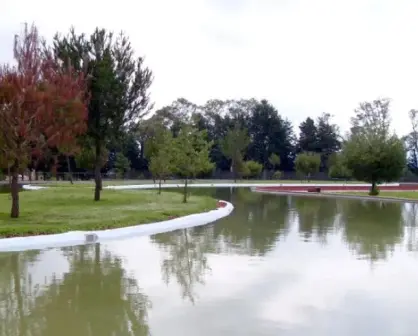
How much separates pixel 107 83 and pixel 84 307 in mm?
17473

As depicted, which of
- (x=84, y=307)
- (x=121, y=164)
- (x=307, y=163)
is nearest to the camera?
(x=84, y=307)

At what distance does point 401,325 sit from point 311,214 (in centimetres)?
1531

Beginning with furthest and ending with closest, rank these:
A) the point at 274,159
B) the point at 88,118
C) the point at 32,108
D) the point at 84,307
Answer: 1. the point at 274,159
2. the point at 88,118
3. the point at 32,108
4. the point at 84,307

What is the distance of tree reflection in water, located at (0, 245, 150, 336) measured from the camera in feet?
21.2

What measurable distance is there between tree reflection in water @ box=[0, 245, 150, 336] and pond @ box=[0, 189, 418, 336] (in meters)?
0.01

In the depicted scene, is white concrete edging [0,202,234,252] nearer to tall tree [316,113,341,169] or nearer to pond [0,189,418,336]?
pond [0,189,418,336]

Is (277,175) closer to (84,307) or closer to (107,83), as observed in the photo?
(107,83)

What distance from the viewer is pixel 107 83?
23781 mm

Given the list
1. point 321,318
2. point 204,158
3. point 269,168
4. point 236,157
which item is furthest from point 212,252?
point 269,168

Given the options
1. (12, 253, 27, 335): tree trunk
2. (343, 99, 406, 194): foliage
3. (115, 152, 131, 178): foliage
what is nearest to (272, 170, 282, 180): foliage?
(115, 152, 131, 178): foliage

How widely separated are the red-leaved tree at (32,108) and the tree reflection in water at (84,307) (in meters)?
6.92

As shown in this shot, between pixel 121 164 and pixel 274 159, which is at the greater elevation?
pixel 274 159

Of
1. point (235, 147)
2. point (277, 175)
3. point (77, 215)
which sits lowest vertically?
point (77, 215)

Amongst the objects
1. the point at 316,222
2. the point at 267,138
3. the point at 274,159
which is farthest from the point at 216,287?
the point at 267,138
